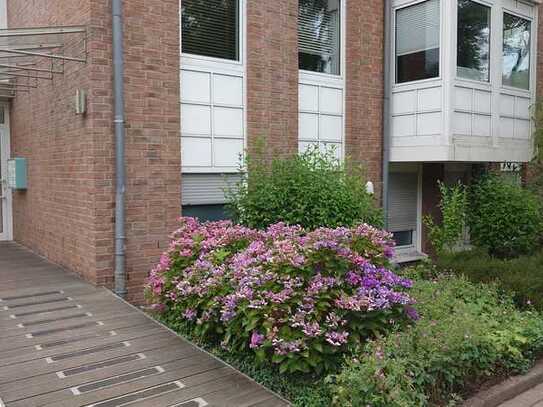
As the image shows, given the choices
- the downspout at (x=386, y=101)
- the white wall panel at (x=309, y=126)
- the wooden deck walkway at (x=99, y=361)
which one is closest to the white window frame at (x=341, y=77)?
the white wall panel at (x=309, y=126)

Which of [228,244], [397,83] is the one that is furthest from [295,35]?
[228,244]

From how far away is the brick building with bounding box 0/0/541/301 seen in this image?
6.29 metres

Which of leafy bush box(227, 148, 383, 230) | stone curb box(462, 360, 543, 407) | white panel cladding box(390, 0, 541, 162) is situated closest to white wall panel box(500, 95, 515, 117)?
white panel cladding box(390, 0, 541, 162)

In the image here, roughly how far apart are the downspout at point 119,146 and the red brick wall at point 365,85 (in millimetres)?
4001

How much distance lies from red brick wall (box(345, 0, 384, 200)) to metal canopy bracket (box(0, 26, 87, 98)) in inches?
171

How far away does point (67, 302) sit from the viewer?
5555 mm

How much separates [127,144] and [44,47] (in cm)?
182

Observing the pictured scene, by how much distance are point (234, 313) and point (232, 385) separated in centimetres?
53

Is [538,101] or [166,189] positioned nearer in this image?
[166,189]

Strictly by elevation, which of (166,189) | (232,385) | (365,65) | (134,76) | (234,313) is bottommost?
(232,385)

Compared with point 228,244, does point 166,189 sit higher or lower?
higher

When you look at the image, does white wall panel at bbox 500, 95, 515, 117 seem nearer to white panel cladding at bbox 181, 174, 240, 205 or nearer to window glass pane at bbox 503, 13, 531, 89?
window glass pane at bbox 503, 13, 531, 89

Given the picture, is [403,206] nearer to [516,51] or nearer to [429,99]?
[429,99]

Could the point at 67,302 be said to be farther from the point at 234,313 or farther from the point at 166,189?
the point at 234,313
